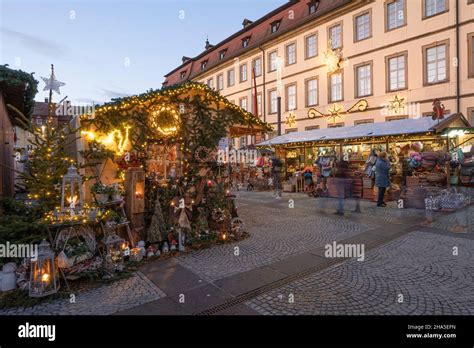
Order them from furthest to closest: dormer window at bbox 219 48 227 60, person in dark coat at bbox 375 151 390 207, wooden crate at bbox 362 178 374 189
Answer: dormer window at bbox 219 48 227 60 → wooden crate at bbox 362 178 374 189 → person in dark coat at bbox 375 151 390 207

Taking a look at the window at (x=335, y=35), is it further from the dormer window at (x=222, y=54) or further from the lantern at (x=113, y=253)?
the lantern at (x=113, y=253)

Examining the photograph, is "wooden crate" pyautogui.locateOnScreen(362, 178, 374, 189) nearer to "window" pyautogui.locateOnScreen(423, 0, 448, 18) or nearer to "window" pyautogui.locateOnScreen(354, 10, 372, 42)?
"window" pyautogui.locateOnScreen(423, 0, 448, 18)

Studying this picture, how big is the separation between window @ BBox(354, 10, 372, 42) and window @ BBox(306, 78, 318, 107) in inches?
166

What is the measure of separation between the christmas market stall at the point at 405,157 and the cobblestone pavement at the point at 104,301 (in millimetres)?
9067

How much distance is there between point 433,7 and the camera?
16.9 meters

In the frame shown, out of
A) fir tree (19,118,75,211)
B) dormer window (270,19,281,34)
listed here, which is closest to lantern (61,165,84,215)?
fir tree (19,118,75,211)

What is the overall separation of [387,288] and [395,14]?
20344 mm

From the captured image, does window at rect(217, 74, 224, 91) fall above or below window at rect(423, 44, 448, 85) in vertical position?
above

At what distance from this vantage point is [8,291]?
4113mm

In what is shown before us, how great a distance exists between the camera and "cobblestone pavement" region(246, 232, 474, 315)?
355cm

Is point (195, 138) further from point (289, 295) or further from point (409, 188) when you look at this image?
A: point (409, 188)

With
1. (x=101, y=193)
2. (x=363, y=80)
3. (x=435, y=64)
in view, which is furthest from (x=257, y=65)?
(x=101, y=193)

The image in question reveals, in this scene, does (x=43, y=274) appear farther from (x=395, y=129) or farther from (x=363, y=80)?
(x=363, y=80)

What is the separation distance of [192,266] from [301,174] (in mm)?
12117
